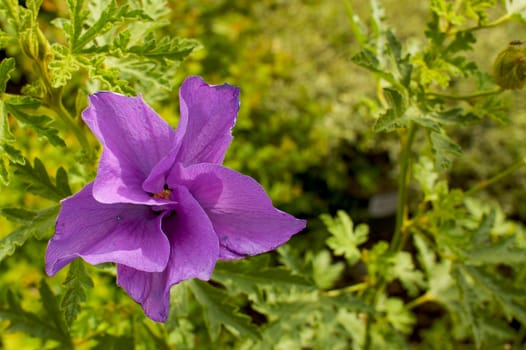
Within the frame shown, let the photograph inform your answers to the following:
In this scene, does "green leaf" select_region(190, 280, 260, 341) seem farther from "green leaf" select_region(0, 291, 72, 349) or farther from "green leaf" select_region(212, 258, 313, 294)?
"green leaf" select_region(0, 291, 72, 349)

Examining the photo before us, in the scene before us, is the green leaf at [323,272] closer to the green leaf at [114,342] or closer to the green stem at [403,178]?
the green stem at [403,178]

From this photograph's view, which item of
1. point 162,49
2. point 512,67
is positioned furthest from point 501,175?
point 162,49

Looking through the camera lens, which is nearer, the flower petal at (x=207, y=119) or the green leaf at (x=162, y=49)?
the flower petal at (x=207, y=119)

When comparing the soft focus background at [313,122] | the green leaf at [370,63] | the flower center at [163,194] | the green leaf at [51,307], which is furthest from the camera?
the soft focus background at [313,122]

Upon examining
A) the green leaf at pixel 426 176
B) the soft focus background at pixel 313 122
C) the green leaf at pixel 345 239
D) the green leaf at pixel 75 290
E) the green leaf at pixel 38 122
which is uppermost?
the green leaf at pixel 38 122

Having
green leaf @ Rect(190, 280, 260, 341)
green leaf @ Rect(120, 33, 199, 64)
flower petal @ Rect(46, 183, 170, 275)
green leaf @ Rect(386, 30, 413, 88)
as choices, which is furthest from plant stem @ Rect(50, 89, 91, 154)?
green leaf @ Rect(386, 30, 413, 88)

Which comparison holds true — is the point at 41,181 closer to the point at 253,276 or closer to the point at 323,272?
the point at 253,276

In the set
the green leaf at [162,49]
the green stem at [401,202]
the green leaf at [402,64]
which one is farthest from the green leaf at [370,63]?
the green leaf at [162,49]

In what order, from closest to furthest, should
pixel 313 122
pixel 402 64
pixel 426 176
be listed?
pixel 402 64, pixel 426 176, pixel 313 122
